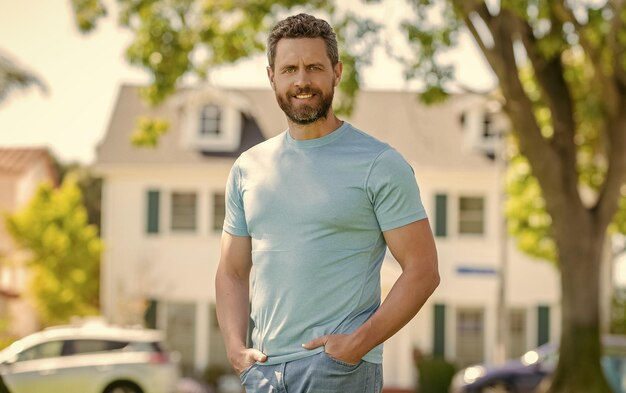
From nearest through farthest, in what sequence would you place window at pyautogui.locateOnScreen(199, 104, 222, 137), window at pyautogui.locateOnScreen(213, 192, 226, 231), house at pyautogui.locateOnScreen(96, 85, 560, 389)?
1. house at pyautogui.locateOnScreen(96, 85, 560, 389)
2. window at pyautogui.locateOnScreen(213, 192, 226, 231)
3. window at pyautogui.locateOnScreen(199, 104, 222, 137)

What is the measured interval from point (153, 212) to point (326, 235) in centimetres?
3436

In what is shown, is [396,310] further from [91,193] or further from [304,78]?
[91,193]

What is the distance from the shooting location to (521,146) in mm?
21562

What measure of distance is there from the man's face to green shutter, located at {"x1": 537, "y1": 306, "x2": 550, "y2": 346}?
1375 inches

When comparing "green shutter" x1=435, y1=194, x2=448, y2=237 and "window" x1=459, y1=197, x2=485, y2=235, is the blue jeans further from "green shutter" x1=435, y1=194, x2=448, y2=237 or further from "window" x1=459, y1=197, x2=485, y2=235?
"window" x1=459, y1=197, x2=485, y2=235

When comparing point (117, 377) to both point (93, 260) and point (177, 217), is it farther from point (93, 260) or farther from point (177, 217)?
point (93, 260)

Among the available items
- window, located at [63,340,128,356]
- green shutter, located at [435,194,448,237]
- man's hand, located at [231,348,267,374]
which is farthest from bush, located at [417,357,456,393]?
man's hand, located at [231,348,267,374]

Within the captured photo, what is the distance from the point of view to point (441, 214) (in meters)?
38.3

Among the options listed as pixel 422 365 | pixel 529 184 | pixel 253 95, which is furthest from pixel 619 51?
pixel 253 95

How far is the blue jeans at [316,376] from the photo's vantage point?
412 cm

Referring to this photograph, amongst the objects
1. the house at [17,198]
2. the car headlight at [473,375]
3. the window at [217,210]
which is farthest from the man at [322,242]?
the house at [17,198]

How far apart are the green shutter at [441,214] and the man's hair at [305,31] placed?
112 ft

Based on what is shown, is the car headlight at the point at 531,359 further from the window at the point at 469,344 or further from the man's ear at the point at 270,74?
the man's ear at the point at 270,74

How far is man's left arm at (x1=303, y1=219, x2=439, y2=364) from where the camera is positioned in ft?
13.4
